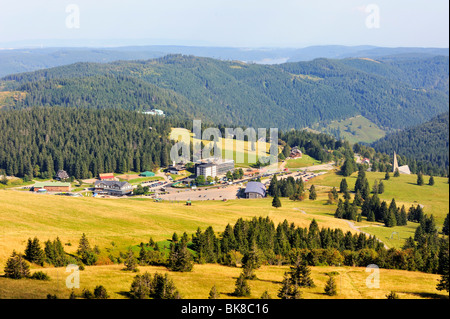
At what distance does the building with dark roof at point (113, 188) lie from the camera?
5881 inches

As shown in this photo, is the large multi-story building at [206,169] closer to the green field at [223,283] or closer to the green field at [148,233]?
the green field at [148,233]

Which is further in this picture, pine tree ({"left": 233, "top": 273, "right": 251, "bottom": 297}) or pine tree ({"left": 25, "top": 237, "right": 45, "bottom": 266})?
pine tree ({"left": 25, "top": 237, "right": 45, "bottom": 266})

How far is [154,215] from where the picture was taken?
8594 cm

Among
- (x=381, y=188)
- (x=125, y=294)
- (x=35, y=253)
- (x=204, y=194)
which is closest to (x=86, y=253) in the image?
(x=35, y=253)

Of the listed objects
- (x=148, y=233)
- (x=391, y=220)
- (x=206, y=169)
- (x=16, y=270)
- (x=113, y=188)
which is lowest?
(x=113, y=188)

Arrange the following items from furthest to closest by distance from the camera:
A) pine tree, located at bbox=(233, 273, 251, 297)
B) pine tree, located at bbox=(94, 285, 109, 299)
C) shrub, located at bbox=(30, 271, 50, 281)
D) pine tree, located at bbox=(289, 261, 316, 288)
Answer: pine tree, located at bbox=(289, 261, 316, 288), shrub, located at bbox=(30, 271, 50, 281), pine tree, located at bbox=(233, 273, 251, 297), pine tree, located at bbox=(94, 285, 109, 299)

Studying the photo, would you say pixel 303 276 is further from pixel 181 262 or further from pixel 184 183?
pixel 184 183

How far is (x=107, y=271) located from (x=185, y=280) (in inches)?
384

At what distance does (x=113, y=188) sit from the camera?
15150cm

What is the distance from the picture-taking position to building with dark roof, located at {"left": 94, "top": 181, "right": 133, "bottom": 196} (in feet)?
490

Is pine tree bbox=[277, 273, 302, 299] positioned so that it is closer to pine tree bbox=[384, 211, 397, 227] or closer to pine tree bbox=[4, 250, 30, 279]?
pine tree bbox=[4, 250, 30, 279]

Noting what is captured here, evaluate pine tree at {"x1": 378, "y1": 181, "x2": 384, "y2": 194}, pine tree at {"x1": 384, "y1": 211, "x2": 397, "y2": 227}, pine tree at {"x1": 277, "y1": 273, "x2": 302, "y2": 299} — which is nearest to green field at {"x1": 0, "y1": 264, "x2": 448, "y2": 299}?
pine tree at {"x1": 277, "y1": 273, "x2": 302, "y2": 299}
